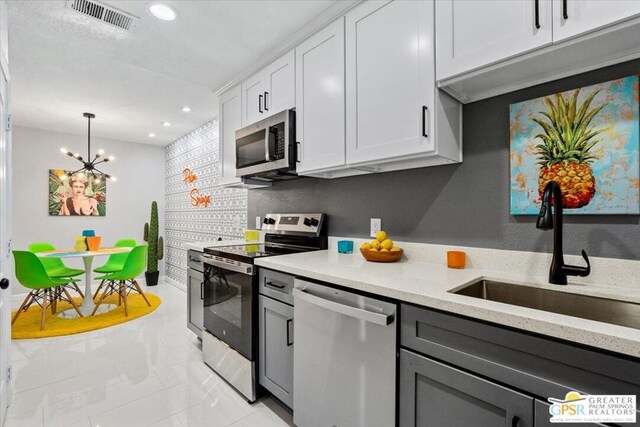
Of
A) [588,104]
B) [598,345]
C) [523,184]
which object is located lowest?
[598,345]

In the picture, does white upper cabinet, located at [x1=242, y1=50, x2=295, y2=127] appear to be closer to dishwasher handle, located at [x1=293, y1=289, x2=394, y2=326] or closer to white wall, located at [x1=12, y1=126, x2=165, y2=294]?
dishwasher handle, located at [x1=293, y1=289, x2=394, y2=326]

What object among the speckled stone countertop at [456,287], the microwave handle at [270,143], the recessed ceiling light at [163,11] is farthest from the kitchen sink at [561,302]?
the recessed ceiling light at [163,11]

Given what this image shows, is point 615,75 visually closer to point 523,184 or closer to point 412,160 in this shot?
point 523,184

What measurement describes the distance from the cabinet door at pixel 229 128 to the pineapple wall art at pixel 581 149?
2.18 meters

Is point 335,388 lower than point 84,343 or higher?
higher

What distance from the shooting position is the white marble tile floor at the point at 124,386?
1.80 m

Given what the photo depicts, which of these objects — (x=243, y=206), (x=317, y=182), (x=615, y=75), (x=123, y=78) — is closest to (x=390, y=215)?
(x=317, y=182)

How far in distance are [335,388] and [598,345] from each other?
102 centimetres

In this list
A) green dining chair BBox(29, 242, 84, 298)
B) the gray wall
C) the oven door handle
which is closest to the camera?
the gray wall

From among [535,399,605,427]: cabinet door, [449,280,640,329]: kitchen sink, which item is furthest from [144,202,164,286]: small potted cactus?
[535,399,605,427]: cabinet door

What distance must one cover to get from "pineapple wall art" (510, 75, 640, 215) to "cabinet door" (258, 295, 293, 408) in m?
1.34

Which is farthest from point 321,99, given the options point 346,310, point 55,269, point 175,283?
point 175,283

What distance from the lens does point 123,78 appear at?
113 inches

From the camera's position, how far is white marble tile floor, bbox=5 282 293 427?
1.80 m
